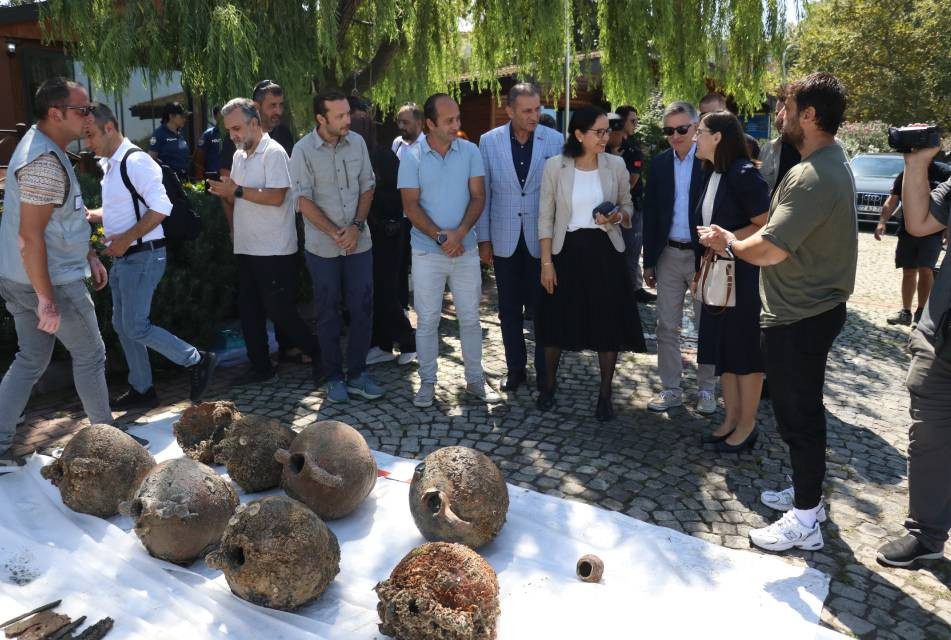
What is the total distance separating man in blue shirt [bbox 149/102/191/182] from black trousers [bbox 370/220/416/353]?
4.44 meters

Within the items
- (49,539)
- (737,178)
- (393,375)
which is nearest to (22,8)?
(393,375)

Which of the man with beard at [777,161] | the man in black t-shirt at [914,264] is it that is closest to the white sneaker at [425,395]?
the man with beard at [777,161]

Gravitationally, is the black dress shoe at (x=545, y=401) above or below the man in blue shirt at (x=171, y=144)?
below

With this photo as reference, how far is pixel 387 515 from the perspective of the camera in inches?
148

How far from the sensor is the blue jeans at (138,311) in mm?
5027

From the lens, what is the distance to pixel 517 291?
5602mm

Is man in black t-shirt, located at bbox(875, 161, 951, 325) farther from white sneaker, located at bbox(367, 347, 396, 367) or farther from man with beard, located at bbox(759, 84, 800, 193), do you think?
white sneaker, located at bbox(367, 347, 396, 367)

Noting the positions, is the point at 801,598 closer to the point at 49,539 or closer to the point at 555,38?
the point at 49,539

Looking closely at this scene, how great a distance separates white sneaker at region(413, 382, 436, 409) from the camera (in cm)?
541

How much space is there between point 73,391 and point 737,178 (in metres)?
4.83

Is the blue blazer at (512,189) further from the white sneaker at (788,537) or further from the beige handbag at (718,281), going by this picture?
the white sneaker at (788,537)

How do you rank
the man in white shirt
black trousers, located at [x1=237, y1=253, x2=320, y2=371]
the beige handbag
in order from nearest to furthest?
the beige handbag, the man in white shirt, black trousers, located at [x1=237, y1=253, x2=320, y2=371]

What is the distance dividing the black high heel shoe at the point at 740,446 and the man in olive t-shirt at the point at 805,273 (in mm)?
887

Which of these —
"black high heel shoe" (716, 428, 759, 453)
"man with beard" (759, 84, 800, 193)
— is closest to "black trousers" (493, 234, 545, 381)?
"black high heel shoe" (716, 428, 759, 453)
